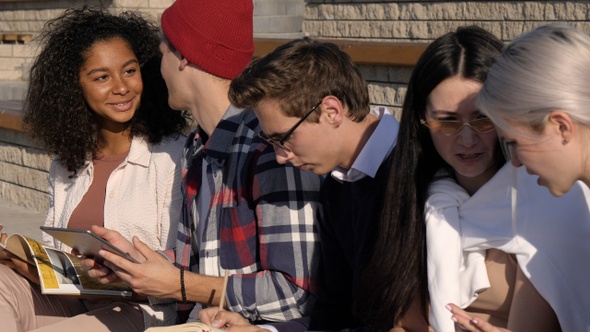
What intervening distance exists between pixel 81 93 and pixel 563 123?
97.3 inches

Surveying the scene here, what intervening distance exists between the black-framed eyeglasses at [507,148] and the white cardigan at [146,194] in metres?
1.68

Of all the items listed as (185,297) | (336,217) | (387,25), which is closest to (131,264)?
(185,297)

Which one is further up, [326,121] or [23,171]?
[326,121]

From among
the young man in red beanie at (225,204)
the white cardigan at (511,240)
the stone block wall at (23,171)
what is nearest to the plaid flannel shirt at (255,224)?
the young man in red beanie at (225,204)

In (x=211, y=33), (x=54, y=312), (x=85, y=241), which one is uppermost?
(x=211, y=33)

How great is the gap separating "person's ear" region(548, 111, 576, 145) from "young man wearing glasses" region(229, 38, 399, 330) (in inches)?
31.0

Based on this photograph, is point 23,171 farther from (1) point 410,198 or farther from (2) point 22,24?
(1) point 410,198

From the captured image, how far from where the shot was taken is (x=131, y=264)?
132 inches

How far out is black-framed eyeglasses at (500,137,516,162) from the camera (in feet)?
8.05

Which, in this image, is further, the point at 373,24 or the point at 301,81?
the point at 373,24

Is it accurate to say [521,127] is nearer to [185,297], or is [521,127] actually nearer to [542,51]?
[542,51]

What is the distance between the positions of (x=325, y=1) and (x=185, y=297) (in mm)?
6369

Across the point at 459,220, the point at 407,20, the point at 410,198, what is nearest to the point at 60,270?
the point at 410,198

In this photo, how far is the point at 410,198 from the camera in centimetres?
284
